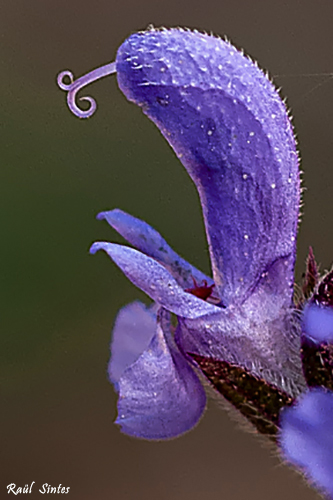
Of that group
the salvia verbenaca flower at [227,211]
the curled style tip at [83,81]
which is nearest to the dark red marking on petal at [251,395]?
the salvia verbenaca flower at [227,211]

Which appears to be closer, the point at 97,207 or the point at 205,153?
the point at 205,153

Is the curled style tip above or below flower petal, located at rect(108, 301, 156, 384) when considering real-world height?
above

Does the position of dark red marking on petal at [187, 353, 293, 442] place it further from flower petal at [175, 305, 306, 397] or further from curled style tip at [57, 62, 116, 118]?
curled style tip at [57, 62, 116, 118]

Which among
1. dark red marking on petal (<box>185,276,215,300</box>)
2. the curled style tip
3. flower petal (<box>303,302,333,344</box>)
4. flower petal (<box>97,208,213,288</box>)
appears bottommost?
flower petal (<box>303,302,333,344</box>)

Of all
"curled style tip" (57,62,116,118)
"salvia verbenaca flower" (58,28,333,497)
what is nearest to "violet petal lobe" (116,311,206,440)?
"salvia verbenaca flower" (58,28,333,497)

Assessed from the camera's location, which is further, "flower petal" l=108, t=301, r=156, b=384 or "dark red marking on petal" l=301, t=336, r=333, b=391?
"flower petal" l=108, t=301, r=156, b=384

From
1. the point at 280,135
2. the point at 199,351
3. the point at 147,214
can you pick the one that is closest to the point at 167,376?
the point at 199,351

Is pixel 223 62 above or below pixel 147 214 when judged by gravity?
above

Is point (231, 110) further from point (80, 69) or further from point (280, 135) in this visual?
point (80, 69)
